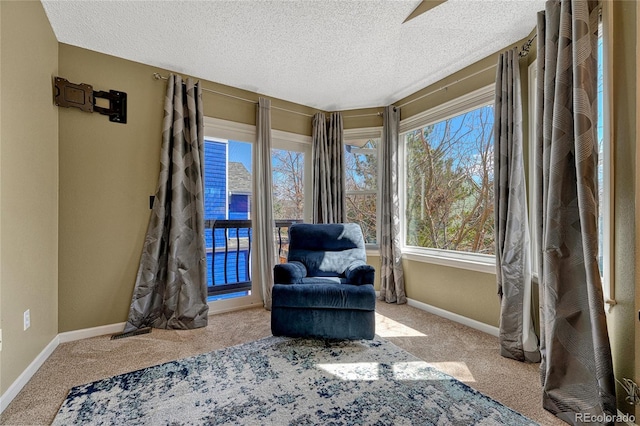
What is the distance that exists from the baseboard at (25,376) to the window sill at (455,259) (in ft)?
11.2

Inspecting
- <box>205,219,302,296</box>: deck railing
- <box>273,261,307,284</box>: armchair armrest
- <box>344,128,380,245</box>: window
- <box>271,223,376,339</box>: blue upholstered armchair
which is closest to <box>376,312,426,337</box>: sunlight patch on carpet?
<box>271,223,376,339</box>: blue upholstered armchair

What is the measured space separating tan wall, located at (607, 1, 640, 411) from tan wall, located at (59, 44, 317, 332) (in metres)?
3.39

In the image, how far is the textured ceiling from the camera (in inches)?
81.2

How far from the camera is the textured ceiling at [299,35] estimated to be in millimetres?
2062

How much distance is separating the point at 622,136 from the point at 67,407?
321cm

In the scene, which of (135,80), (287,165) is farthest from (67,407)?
(287,165)

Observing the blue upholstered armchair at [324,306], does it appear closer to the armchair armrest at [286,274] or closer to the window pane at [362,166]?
the armchair armrest at [286,274]

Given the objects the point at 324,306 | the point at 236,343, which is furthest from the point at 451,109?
the point at 236,343

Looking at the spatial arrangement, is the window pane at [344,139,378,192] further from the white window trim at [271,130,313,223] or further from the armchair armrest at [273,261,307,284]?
the armchair armrest at [273,261,307,284]

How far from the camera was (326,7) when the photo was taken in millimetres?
2051

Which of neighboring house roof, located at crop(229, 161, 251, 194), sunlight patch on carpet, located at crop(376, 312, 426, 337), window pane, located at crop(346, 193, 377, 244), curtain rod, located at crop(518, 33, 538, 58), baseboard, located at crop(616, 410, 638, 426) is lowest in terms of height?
sunlight patch on carpet, located at crop(376, 312, 426, 337)

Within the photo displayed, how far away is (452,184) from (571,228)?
5.45 feet

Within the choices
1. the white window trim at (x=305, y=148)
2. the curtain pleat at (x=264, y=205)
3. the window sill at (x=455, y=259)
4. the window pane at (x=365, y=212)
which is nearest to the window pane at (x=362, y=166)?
the window pane at (x=365, y=212)

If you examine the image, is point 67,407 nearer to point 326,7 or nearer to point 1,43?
point 1,43
